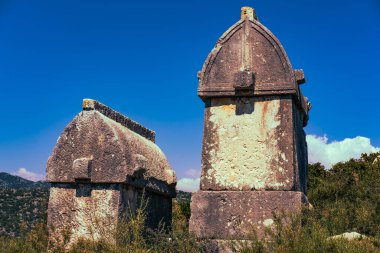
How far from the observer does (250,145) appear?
19.0 feet

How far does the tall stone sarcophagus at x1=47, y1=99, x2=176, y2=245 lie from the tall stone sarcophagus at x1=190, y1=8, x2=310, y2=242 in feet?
2.94

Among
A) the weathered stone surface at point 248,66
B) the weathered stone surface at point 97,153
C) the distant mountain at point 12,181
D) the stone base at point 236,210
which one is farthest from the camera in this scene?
the distant mountain at point 12,181

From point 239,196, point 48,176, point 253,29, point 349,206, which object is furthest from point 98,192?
point 349,206

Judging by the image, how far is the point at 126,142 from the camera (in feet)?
21.2

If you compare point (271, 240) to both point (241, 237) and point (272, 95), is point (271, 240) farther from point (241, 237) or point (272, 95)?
point (272, 95)

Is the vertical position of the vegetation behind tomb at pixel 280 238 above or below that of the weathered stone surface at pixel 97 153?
below

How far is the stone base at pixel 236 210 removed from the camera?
18.0ft

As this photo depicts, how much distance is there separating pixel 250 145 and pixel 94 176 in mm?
1831

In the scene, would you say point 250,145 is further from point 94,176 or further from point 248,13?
point 94,176

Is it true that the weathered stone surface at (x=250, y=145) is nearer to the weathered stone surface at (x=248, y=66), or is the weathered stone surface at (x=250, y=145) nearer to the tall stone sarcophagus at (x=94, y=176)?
the weathered stone surface at (x=248, y=66)

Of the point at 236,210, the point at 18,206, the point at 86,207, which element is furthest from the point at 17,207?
the point at 236,210

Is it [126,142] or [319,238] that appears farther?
[126,142]

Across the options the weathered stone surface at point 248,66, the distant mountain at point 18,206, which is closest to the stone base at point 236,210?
the weathered stone surface at point 248,66

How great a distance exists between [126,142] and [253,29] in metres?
2.02
